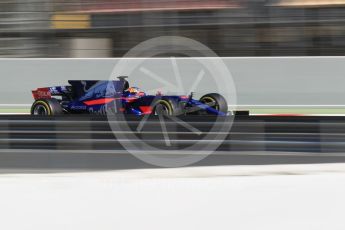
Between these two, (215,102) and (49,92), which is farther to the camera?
(49,92)

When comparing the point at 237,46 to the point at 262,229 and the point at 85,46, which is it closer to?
the point at 85,46

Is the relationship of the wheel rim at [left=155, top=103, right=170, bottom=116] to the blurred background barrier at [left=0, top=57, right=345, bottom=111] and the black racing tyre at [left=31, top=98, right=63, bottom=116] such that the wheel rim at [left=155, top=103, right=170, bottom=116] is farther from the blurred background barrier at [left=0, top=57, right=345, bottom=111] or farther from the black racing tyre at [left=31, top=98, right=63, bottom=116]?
the blurred background barrier at [left=0, top=57, right=345, bottom=111]

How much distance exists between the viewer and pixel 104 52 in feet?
52.7

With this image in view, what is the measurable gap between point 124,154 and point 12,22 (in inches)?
435

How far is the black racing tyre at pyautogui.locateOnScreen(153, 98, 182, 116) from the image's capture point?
870 centimetres

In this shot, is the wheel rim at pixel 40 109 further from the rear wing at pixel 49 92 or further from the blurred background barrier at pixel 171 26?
the blurred background barrier at pixel 171 26

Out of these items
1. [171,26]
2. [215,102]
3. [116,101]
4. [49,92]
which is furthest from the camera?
[171,26]

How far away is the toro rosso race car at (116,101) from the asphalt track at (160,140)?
144 centimetres

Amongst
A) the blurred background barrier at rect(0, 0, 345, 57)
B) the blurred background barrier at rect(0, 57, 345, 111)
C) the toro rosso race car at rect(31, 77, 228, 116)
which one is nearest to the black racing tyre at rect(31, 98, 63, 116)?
the toro rosso race car at rect(31, 77, 228, 116)

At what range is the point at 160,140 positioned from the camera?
725 centimetres

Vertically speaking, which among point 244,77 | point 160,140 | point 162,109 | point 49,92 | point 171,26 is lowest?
point 160,140

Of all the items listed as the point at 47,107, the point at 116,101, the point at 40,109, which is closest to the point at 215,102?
the point at 116,101

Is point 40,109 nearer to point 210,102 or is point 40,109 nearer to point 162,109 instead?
point 162,109

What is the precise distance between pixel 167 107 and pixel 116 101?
0.94m
